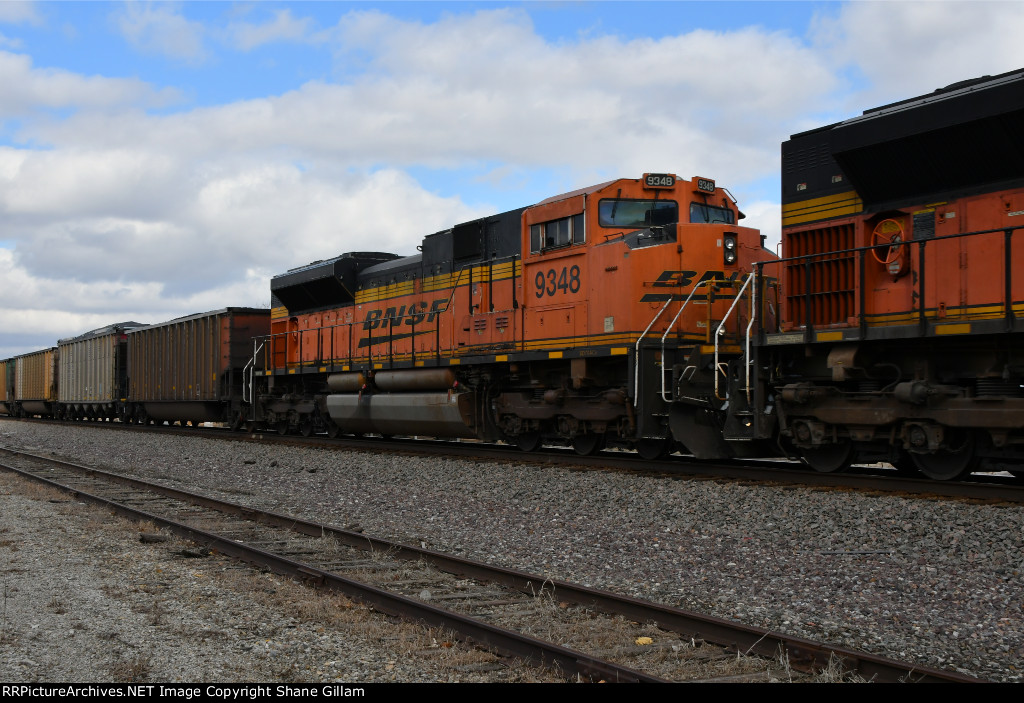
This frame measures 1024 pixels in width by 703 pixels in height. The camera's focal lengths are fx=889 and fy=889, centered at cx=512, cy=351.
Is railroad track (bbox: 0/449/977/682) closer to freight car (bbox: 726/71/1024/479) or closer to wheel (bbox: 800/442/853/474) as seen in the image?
freight car (bbox: 726/71/1024/479)

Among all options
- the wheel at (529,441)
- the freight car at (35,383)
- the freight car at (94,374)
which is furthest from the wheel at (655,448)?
the freight car at (35,383)

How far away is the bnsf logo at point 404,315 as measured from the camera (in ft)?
51.8

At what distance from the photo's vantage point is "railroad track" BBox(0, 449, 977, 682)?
13.7 feet

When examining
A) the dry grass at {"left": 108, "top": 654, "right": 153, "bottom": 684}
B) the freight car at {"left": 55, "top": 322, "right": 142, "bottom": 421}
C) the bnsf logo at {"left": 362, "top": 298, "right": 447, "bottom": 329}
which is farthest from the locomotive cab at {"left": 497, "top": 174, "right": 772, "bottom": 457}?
the freight car at {"left": 55, "top": 322, "right": 142, "bottom": 421}

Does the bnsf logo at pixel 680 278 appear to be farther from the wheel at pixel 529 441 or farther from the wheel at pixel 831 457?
the wheel at pixel 529 441

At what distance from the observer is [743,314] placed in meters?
11.4

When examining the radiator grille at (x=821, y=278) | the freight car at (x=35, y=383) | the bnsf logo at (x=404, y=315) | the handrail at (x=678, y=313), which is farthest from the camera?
the freight car at (x=35, y=383)

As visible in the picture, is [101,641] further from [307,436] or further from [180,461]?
[307,436]

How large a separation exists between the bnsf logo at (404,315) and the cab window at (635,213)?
4.30 meters

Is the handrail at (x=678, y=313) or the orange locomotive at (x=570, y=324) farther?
the orange locomotive at (x=570, y=324)

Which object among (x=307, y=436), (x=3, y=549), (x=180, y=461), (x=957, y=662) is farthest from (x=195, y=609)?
(x=307, y=436)

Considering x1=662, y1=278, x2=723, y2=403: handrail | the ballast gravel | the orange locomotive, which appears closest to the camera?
the ballast gravel

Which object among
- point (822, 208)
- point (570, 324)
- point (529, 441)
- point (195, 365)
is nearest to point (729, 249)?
point (822, 208)

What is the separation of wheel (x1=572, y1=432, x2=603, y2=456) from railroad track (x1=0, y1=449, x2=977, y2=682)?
17.7 feet
